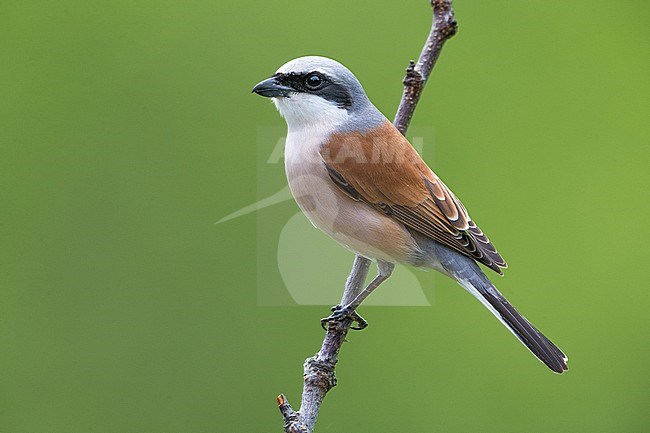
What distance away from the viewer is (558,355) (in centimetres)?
153

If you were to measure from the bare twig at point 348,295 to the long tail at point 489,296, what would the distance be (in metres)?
0.16

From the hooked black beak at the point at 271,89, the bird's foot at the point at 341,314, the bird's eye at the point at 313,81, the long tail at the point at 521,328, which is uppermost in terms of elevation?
the bird's eye at the point at 313,81

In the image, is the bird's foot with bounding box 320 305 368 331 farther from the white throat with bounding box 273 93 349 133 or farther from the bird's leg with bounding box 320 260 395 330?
the white throat with bounding box 273 93 349 133

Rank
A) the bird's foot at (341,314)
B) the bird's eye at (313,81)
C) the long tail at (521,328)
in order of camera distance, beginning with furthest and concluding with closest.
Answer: the bird's foot at (341,314) → the bird's eye at (313,81) → the long tail at (521,328)

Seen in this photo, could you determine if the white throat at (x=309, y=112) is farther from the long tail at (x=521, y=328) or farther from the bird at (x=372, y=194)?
the long tail at (x=521, y=328)

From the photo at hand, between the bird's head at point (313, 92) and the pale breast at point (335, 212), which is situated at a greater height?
the bird's head at point (313, 92)

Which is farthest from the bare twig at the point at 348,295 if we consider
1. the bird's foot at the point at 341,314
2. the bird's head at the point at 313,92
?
the bird's head at the point at 313,92

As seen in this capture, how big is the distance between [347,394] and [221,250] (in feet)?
1.88

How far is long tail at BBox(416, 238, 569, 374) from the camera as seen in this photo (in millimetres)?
1543

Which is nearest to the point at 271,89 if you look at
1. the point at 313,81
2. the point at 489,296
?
the point at 313,81

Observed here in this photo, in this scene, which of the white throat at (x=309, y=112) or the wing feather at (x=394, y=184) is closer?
the white throat at (x=309, y=112)

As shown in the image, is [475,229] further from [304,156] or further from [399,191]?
[304,156]

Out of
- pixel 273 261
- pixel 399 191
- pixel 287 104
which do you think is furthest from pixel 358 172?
pixel 273 261

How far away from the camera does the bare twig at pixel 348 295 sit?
5.00 ft
